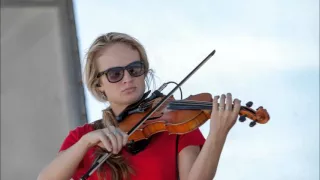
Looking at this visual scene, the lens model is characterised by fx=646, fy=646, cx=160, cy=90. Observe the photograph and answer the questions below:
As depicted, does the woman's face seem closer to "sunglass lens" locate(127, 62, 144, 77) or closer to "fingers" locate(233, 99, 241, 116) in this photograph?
"sunglass lens" locate(127, 62, 144, 77)

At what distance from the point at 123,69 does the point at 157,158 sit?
266 mm

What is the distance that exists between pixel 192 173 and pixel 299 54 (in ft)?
5.59

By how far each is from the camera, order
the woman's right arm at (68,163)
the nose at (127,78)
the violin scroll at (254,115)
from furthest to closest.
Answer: the nose at (127,78), the woman's right arm at (68,163), the violin scroll at (254,115)

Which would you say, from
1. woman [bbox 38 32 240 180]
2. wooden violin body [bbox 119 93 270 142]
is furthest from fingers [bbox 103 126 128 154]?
wooden violin body [bbox 119 93 270 142]

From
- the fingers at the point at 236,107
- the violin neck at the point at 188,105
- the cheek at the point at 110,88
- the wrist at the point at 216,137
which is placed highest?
the cheek at the point at 110,88

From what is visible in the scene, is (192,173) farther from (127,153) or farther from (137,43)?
(137,43)

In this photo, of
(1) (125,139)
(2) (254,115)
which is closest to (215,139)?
(2) (254,115)

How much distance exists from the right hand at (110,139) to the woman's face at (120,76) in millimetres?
175

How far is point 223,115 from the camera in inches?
62.0

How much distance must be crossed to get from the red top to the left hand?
0.51 ft

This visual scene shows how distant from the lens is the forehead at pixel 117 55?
1808 mm

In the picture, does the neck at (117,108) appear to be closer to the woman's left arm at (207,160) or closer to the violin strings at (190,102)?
the violin strings at (190,102)

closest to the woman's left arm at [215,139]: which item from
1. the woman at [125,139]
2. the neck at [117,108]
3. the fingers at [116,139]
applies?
the woman at [125,139]

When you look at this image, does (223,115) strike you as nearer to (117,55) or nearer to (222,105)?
(222,105)
